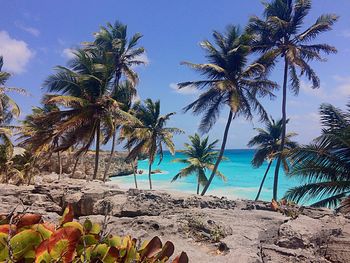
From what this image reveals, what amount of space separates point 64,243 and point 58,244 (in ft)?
0.12

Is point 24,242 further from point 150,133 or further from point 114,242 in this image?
point 150,133

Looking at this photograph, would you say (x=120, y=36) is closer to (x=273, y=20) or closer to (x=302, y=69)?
(x=273, y=20)

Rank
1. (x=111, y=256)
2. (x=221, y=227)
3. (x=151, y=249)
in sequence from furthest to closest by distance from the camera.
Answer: (x=221, y=227), (x=151, y=249), (x=111, y=256)

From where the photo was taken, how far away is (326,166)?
932 centimetres

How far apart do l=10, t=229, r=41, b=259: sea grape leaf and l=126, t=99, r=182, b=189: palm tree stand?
23.1m

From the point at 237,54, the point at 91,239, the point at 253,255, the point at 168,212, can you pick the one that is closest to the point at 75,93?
the point at 237,54

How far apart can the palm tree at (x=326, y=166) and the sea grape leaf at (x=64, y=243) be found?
342 inches

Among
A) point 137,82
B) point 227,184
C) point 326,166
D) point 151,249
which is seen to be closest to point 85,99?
point 137,82

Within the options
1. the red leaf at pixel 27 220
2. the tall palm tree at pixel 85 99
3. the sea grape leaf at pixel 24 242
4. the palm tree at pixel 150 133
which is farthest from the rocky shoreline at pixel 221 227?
the palm tree at pixel 150 133

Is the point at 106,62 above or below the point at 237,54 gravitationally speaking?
below

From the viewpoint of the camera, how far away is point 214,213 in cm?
670

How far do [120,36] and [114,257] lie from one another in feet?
78.9

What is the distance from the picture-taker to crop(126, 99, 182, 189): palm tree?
25.2m

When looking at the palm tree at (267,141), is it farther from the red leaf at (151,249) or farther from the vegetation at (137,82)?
the red leaf at (151,249)
